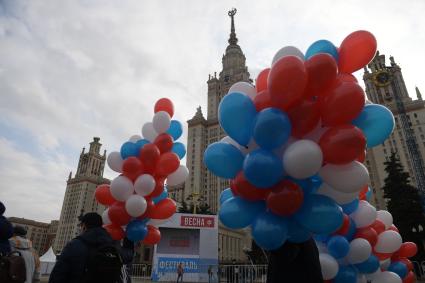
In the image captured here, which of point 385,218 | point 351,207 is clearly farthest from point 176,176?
point 385,218

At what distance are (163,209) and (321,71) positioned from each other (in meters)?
A: 5.22

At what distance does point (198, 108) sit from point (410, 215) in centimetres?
7701

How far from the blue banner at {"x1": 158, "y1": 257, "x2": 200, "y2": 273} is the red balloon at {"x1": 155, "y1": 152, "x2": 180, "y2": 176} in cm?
1431

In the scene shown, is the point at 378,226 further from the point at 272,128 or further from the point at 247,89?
the point at 272,128

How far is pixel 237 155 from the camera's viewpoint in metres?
4.32

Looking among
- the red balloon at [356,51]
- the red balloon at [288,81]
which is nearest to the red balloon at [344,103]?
the red balloon at [288,81]

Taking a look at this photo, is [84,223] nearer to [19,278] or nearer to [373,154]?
[19,278]

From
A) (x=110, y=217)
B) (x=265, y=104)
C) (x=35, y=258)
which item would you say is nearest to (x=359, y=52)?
(x=265, y=104)

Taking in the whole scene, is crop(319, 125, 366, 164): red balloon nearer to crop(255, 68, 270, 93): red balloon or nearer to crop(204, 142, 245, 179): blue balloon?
crop(204, 142, 245, 179): blue balloon

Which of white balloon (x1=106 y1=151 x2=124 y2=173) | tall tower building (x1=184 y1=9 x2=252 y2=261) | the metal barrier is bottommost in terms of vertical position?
the metal barrier

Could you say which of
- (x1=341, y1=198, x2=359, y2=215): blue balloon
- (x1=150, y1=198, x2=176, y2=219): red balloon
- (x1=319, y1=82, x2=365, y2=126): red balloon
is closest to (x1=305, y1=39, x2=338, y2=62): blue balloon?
(x1=319, y1=82, x2=365, y2=126): red balloon

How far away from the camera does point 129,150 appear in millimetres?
7031

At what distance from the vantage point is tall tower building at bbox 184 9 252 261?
80.5 meters

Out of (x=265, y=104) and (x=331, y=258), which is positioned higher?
(x=265, y=104)
